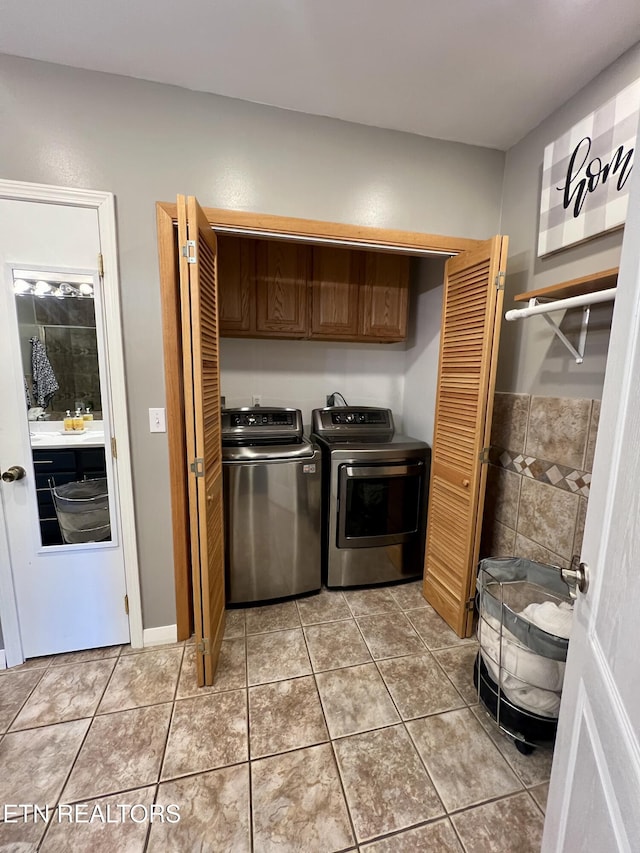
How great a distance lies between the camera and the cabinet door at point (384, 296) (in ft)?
8.13

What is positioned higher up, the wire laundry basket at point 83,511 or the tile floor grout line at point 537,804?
the wire laundry basket at point 83,511

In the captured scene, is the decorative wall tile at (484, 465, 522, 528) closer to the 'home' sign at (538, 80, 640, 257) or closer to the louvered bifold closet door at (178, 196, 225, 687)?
the 'home' sign at (538, 80, 640, 257)

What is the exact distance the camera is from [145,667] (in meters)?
1.66

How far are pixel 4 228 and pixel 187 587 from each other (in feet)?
5.74

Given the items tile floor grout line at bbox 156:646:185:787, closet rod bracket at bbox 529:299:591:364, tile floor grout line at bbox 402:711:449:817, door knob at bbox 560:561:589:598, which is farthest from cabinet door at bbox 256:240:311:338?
tile floor grout line at bbox 402:711:449:817

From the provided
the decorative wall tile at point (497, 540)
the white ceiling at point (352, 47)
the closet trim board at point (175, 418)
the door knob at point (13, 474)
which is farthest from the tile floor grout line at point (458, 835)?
the white ceiling at point (352, 47)

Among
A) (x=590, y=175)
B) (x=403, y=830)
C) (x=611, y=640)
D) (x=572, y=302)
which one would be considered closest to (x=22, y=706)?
(x=403, y=830)

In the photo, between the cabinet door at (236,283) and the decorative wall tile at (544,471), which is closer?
the decorative wall tile at (544,471)

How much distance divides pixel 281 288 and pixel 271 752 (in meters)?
2.34

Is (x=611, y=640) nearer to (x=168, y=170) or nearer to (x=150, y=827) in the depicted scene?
(x=150, y=827)

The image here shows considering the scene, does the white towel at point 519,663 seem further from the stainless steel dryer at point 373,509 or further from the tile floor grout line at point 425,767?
the stainless steel dryer at point 373,509

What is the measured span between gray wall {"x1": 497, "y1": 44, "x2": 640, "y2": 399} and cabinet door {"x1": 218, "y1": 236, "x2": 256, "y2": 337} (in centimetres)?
148

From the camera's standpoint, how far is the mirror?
1502 mm

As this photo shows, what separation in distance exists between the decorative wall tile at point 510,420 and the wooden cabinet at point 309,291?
0.94 meters
